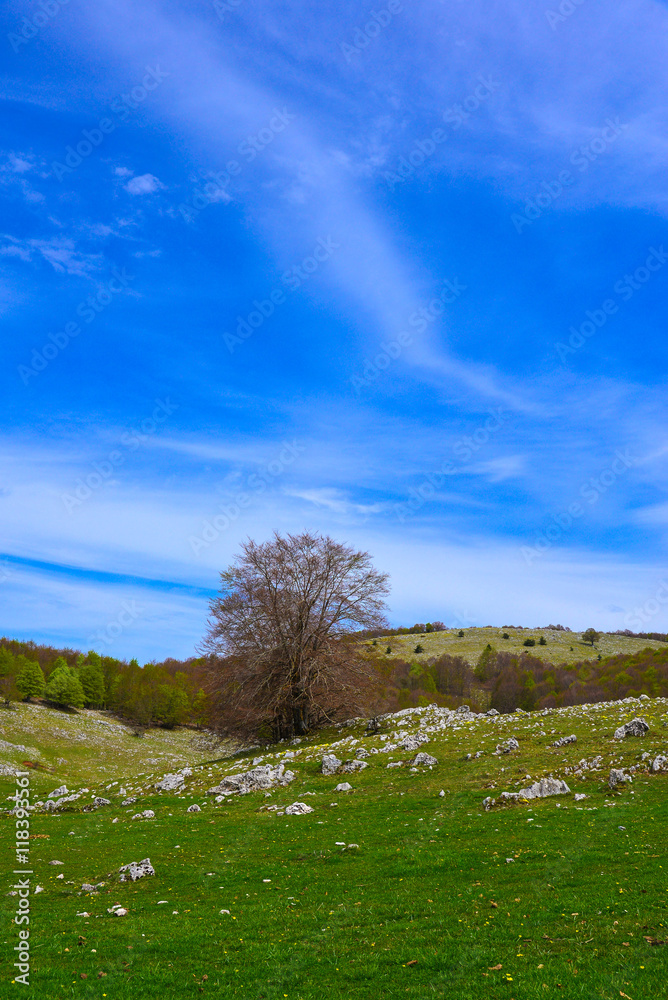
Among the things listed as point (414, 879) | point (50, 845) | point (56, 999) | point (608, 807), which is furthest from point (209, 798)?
point (56, 999)

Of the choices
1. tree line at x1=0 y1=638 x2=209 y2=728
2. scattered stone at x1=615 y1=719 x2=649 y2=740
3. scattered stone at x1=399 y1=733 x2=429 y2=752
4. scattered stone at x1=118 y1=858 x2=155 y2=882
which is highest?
scattered stone at x1=615 y1=719 x2=649 y2=740

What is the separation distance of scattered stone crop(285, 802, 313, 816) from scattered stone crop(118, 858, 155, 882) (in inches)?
306

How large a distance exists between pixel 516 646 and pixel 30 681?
440ft

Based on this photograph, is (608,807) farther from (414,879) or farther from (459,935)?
(459,935)

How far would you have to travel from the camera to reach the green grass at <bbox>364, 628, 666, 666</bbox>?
165m

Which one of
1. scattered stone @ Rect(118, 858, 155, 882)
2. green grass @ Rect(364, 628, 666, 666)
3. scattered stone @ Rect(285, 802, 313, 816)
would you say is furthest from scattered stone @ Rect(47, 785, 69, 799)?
green grass @ Rect(364, 628, 666, 666)

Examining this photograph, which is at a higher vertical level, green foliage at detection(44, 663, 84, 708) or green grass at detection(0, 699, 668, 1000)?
green grass at detection(0, 699, 668, 1000)

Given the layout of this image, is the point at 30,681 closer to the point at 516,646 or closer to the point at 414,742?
the point at 414,742

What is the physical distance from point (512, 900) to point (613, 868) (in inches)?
125

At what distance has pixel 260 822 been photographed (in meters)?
23.0

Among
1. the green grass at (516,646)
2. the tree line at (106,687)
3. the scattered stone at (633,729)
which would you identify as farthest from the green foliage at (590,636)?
the scattered stone at (633,729)

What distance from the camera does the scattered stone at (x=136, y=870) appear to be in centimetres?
1656

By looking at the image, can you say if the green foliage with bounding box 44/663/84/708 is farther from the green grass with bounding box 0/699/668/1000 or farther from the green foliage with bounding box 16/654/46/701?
the green grass with bounding box 0/699/668/1000
